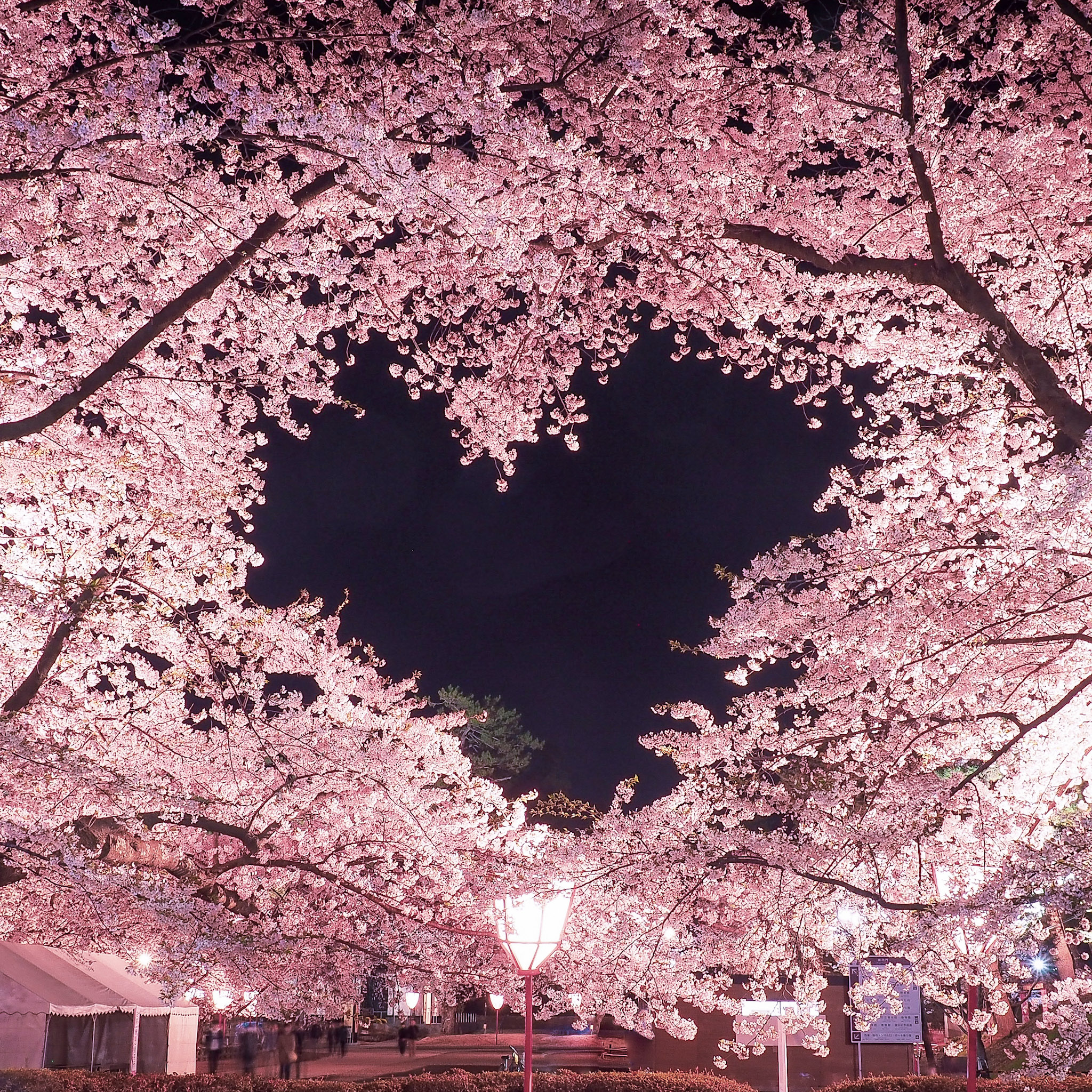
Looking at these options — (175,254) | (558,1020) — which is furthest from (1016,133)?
(558,1020)

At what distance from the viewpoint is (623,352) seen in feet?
29.5

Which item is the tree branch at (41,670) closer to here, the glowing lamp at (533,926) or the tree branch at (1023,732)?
the glowing lamp at (533,926)

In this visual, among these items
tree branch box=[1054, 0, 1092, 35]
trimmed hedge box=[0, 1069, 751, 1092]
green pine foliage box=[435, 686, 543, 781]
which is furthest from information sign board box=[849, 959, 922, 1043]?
green pine foliage box=[435, 686, 543, 781]

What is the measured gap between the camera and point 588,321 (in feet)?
28.8

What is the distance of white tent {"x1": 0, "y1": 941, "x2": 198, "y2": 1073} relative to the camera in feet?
40.1

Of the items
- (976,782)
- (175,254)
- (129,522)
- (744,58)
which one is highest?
(744,58)

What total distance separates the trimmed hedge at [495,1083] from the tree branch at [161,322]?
8.31 meters

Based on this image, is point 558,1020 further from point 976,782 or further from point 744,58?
point 744,58

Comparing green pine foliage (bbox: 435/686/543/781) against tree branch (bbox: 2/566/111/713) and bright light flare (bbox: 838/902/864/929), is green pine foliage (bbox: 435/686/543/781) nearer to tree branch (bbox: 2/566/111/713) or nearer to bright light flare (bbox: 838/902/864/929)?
tree branch (bbox: 2/566/111/713)

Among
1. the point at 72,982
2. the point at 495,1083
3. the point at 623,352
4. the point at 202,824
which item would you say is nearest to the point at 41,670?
the point at 202,824

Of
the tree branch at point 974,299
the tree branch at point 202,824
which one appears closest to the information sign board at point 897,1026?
the tree branch at point 202,824

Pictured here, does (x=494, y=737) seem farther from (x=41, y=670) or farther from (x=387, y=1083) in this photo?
(x=41, y=670)

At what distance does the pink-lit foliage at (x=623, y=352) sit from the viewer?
6.02 meters

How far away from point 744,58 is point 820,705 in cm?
522
